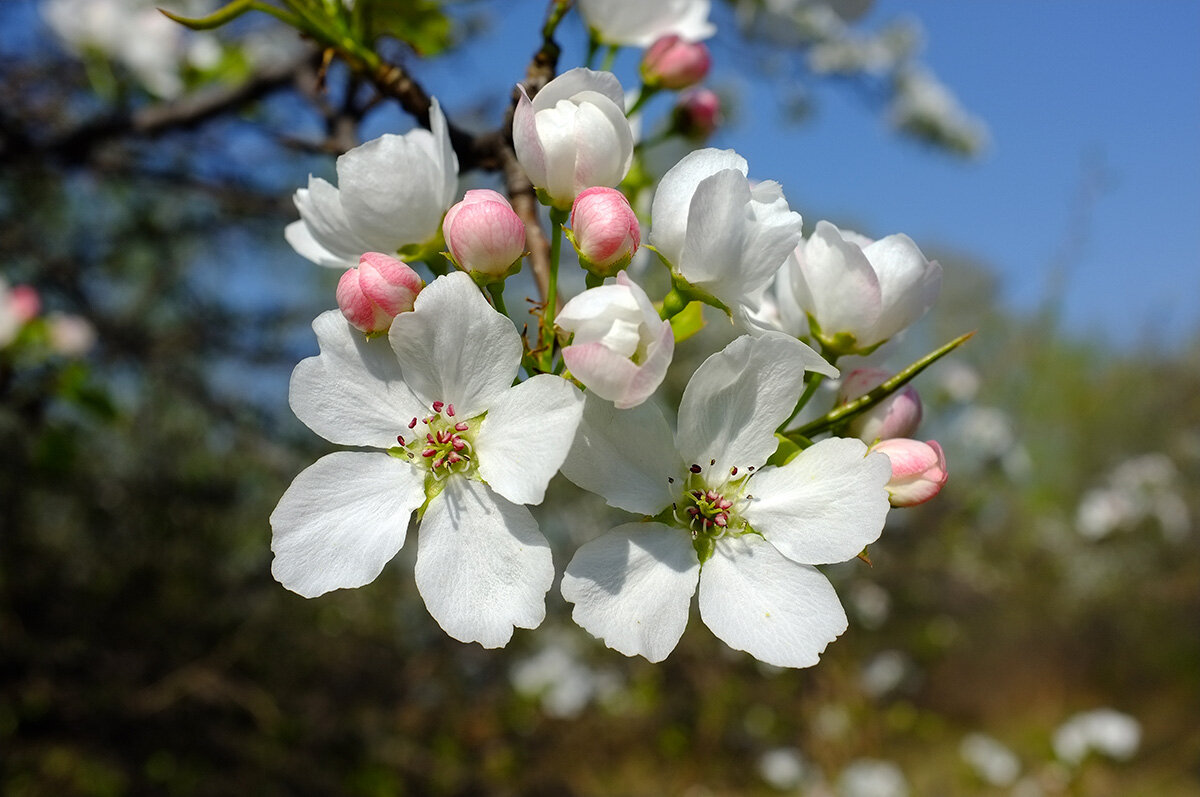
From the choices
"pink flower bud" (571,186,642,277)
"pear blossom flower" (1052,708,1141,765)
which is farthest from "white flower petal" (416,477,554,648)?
"pear blossom flower" (1052,708,1141,765)

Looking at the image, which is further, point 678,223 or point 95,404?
point 95,404

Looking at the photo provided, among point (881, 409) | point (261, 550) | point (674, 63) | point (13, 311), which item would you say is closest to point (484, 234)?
point (881, 409)

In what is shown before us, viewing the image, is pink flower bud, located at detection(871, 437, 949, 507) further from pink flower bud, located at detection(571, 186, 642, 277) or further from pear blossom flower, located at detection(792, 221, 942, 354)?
pink flower bud, located at detection(571, 186, 642, 277)

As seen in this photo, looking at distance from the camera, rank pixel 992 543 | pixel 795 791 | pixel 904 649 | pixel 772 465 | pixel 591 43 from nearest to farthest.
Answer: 1. pixel 772 465
2. pixel 591 43
3. pixel 795 791
4. pixel 904 649
5. pixel 992 543

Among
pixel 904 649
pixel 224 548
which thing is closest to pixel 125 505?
pixel 224 548

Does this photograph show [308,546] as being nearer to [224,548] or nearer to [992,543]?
[224,548]

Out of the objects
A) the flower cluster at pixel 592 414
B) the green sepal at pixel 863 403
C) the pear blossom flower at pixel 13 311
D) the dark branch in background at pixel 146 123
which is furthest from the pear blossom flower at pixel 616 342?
the pear blossom flower at pixel 13 311
